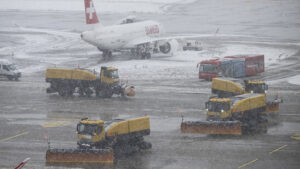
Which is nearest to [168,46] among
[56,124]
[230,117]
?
[56,124]

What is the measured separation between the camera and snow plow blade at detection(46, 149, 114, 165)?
27750mm

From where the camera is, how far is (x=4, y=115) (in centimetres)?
4216

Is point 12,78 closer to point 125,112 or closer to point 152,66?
point 152,66

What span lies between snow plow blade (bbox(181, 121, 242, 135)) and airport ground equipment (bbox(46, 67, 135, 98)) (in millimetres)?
14515

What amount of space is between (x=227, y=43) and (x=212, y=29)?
82.0ft

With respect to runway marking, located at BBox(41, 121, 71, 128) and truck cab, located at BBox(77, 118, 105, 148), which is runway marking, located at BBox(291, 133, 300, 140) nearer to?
truck cab, located at BBox(77, 118, 105, 148)

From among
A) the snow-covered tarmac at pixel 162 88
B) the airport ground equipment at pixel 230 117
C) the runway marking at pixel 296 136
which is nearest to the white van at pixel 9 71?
the snow-covered tarmac at pixel 162 88

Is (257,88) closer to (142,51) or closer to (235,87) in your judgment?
(235,87)

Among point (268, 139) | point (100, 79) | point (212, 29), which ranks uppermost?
point (212, 29)

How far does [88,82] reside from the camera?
49.2 metres

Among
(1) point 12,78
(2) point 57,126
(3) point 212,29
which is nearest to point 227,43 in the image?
(3) point 212,29

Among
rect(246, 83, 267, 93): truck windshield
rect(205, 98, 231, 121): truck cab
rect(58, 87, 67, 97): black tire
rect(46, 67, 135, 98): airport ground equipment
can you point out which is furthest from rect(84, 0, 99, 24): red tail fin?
rect(205, 98, 231, 121): truck cab

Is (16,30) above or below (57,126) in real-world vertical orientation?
above

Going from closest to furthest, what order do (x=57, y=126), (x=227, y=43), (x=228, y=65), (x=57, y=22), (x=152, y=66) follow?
(x=57, y=126) < (x=228, y=65) < (x=152, y=66) < (x=227, y=43) < (x=57, y=22)
